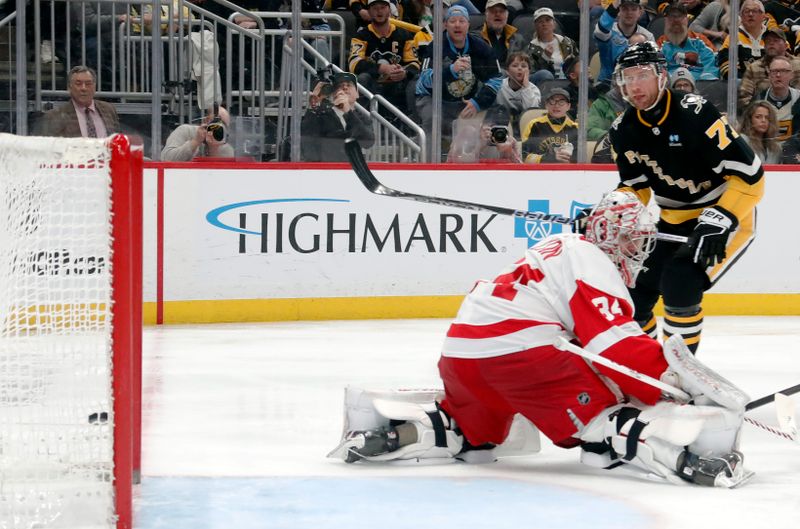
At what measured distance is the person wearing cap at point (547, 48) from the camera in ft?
23.4

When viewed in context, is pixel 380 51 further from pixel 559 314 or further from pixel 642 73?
pixel 559 314

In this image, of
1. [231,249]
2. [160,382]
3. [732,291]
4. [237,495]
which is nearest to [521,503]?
[237,495]

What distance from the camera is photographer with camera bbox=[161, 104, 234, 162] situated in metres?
6.59

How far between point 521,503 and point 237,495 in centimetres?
66

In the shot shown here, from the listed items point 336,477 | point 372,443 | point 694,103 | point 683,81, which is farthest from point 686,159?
point 683,81

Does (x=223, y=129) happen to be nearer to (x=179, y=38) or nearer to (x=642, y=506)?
(x=179, y=38)

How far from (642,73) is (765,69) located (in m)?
3.35

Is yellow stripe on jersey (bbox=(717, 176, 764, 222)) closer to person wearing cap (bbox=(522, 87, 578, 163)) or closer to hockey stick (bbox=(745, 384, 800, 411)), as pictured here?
hockey stick (bbox=(745, 384, 800, 411))

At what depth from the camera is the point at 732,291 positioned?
23.9 ft

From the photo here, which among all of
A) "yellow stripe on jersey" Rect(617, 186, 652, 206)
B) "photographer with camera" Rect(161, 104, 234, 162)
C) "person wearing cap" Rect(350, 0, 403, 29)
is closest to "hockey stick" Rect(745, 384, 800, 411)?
"yellow stripe on jersey" Rect(617, 186, 652, 206)

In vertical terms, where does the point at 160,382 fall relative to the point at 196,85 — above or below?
below

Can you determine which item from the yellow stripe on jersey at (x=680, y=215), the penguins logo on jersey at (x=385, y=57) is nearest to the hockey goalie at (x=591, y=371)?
the yellow stripe on jersey at (x=680, y=215)

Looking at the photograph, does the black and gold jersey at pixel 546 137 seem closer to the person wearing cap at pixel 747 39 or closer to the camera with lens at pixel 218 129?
the person wearing cap at pixel 747 39

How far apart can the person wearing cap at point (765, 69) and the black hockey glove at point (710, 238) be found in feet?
10.7
